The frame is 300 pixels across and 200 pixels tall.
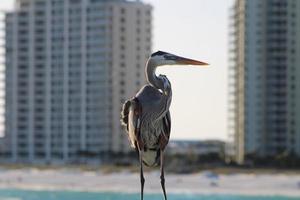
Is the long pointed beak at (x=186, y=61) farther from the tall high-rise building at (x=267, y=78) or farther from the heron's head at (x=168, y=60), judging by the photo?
the tall high-rise building at (x=267, y=78)

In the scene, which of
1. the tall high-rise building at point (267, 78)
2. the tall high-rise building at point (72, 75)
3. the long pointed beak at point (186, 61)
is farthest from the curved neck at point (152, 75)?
the tall high-rise building at point (72, 75)

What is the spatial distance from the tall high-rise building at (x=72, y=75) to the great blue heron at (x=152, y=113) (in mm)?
102242

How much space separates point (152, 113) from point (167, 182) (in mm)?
67571

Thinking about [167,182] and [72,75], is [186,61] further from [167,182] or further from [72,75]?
[72,75]

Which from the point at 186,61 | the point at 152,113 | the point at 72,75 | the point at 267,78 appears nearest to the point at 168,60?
the point at 186,61

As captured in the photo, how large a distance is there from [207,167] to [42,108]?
38559mm

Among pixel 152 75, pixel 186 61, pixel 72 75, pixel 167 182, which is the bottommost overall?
pixel 167 182

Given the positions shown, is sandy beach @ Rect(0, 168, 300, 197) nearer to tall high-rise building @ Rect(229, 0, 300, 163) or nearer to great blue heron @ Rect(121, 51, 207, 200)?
tall high-rise building @ Rect(229, 0, 300, 163)

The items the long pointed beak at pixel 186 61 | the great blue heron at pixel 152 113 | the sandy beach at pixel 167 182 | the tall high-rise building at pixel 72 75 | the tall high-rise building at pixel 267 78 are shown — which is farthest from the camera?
the tall high-rise building at pixel 72 75

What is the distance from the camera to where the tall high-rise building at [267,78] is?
332 feet

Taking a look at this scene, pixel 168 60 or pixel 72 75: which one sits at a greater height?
pixel 72 75

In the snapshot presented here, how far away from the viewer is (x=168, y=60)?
791cm

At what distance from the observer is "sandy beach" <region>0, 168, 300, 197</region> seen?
66.6 meters

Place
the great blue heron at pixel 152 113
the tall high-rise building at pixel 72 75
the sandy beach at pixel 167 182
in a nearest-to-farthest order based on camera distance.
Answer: the great blue heron at pixel 152 113 < the sandy beach at pixel 167 182 < the tall high-rise building at pixel 72 75
